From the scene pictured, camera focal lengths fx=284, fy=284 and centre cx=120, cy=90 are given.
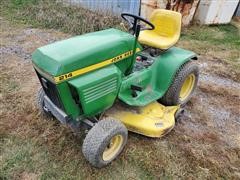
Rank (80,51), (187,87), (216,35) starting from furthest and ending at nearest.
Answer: (216,35) < (187,87) < (80,51)

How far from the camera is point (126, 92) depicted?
8.64 ft

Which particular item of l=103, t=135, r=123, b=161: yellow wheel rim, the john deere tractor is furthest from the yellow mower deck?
l=103, t=135, r=123, b=161: yellow wheel rim

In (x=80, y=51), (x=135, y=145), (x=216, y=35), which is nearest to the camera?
(x=80, y=51)

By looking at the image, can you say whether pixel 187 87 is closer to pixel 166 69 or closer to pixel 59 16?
pixel 166 69

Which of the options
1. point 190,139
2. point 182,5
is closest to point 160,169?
point 190,139

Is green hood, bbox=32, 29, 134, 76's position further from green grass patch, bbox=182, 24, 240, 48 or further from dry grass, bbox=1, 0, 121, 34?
green grass patch, bbox=182, 24, 240, 48

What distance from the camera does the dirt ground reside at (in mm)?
2436

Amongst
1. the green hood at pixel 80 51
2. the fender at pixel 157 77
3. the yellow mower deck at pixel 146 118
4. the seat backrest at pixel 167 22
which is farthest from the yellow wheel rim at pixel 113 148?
the seat backrest at pixel 167 22

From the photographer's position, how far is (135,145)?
8.84 feet

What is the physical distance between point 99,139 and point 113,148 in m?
0.33

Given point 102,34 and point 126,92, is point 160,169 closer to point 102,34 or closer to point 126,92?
point 126,92

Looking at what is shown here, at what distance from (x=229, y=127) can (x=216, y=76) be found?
118cm

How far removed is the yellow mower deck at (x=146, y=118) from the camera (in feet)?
8.70

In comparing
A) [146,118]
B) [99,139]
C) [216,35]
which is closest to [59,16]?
[216,35]
